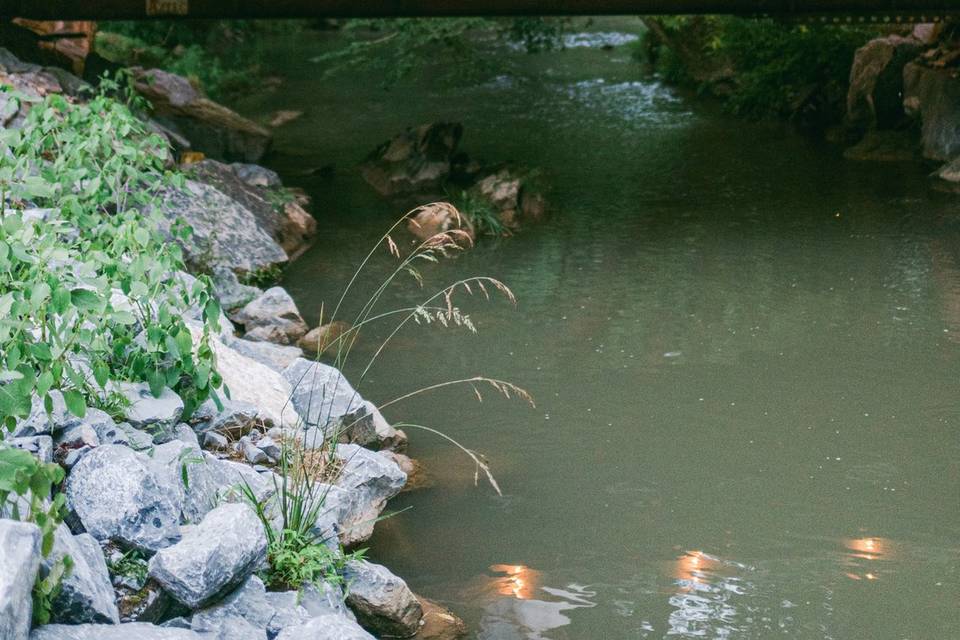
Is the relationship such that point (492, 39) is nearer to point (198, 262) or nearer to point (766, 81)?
point (766, 81)

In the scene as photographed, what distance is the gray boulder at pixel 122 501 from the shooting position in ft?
13.1

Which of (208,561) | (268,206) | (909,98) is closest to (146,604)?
(208,561)

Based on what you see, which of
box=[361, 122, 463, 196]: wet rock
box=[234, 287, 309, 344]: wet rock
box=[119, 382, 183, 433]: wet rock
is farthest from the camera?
box=[361, 122, 463, 196]: wet rock

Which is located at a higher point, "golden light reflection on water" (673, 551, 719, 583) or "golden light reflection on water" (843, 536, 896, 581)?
"golden light reflection on water" (843, 536, 896, 581)

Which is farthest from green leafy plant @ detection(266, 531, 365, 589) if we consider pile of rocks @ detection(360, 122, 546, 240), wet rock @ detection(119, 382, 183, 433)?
pile of rocks @ detection(360, 122, 546, 240)

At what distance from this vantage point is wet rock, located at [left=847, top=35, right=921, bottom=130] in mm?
14969

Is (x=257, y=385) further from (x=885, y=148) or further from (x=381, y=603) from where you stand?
(x=885, y=148)

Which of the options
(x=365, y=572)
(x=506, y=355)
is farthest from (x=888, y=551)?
(x=506, y=355)

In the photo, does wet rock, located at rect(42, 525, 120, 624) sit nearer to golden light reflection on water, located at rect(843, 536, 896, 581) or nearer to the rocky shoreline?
the rocky shoreline

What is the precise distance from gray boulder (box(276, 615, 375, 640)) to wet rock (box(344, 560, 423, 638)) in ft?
1.68

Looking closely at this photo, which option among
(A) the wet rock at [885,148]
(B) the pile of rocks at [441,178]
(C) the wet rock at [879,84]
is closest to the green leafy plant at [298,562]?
(B) the pile of rocks at [441,178]

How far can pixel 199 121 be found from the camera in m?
13.4

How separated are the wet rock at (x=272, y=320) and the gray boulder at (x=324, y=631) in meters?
3.97

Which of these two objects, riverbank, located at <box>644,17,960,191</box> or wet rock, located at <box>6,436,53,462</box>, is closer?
wet rock, located at <box>6,436,53,462</box>
